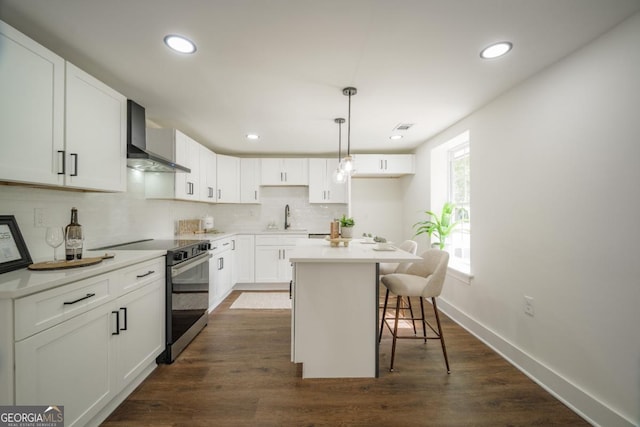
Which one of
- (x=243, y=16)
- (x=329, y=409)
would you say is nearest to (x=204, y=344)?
(x=329, y=409)

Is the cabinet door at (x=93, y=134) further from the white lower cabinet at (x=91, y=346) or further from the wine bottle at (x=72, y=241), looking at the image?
the white lower cabinet at (x=91, y=346)

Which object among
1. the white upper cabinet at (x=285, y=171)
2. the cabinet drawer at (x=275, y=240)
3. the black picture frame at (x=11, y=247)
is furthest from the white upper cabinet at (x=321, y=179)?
the black picture frame at (x=11, y=247)

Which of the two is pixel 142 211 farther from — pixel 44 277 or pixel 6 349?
pixel 6 349

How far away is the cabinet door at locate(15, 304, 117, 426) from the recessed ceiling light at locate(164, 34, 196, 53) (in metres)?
1.72

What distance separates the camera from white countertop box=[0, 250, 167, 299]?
1.14 meters

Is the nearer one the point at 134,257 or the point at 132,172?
the point at 134,257

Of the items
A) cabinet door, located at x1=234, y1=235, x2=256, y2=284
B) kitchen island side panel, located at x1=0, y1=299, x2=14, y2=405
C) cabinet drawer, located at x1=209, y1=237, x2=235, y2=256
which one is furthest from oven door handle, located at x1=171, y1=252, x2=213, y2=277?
cabinet door, located at x1=234, y1=235, x2=256, y2=284

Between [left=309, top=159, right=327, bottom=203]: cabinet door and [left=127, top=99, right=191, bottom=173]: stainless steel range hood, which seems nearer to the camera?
[left=127, top=99, right=191, bottom=173]: stainless steel range hood

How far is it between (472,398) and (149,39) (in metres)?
3.26

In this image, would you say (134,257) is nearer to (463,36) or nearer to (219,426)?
(219,426)

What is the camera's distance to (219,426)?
5.26 feet

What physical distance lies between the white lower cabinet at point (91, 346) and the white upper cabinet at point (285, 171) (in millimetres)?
2733

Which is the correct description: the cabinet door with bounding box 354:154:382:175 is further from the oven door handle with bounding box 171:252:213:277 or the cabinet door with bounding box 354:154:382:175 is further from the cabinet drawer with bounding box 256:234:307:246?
the oven door handle with bounding box 171:252:213:277

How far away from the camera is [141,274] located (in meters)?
1.96
